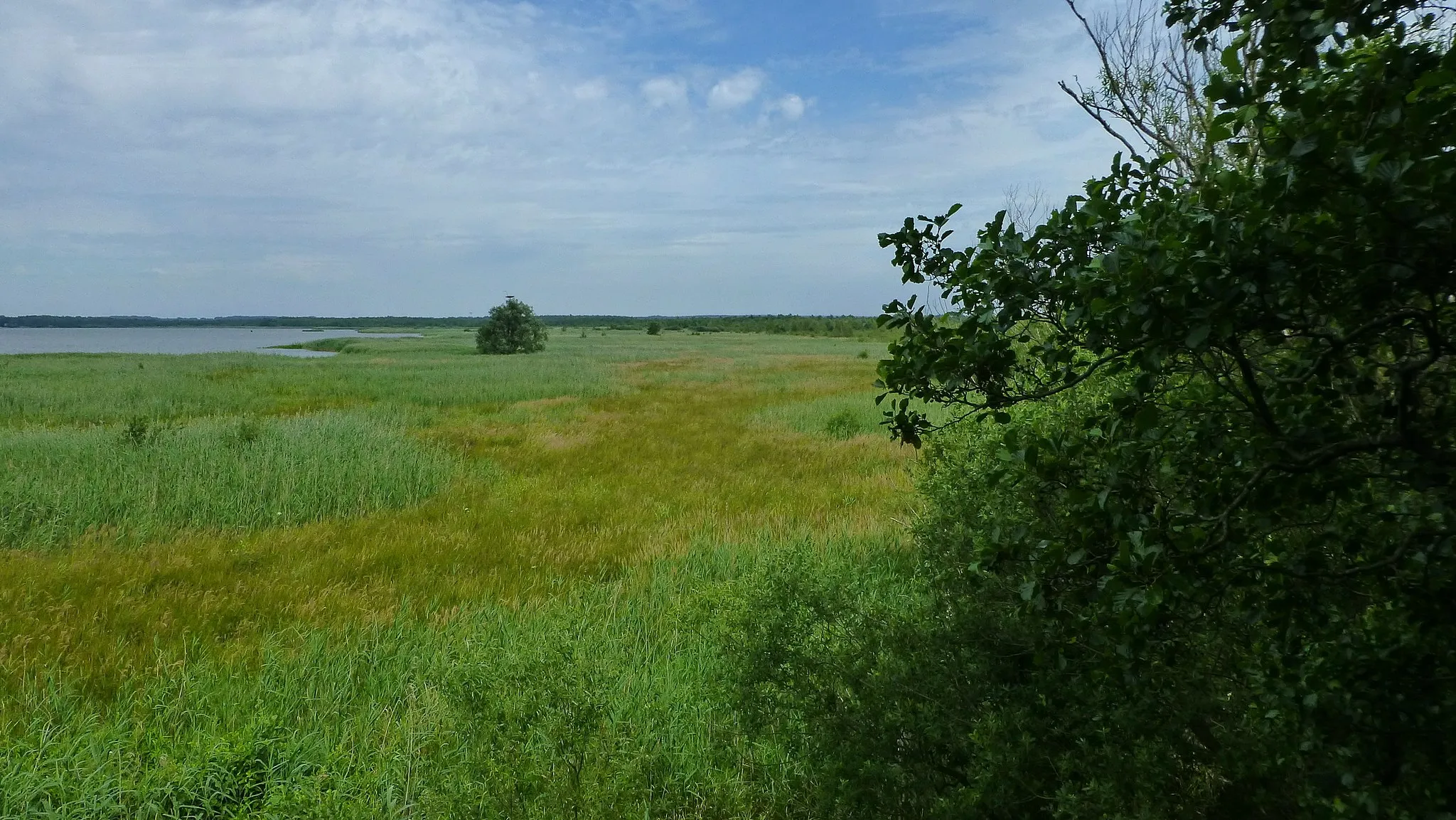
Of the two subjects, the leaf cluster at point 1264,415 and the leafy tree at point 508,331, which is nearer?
the leaf cluster at point 1264,415

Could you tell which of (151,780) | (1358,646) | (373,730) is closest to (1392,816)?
(1358,646)

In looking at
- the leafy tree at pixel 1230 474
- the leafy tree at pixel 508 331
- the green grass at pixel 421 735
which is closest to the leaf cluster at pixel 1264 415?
the leafy tree at pixel 1230 474

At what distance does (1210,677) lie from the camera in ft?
10.4

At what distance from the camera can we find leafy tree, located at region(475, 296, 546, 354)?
51156mm

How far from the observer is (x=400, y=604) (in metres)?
6.71

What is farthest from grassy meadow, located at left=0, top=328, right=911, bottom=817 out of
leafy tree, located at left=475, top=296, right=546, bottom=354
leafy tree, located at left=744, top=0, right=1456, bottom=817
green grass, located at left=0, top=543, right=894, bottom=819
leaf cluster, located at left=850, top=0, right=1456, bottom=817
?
leafy tree, located at left=475, top=296, right=546, bottom=354

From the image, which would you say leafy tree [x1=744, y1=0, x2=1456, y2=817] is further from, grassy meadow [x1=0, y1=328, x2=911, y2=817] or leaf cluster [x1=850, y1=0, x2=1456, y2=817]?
grassy meadow [x1=0, y1=328, x2=911, y2=817]

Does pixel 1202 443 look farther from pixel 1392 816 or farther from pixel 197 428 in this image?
pixel 197 428

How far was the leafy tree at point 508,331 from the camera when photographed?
2014 inches

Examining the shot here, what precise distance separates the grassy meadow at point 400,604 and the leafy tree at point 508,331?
33457mm

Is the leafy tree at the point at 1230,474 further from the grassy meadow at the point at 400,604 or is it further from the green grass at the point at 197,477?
the green grass at the point at 197,477

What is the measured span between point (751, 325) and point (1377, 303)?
496 ft

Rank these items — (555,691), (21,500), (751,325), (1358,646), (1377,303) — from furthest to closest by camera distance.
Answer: (751,325), (21,500), (555,691), (1358,646), (1377,303)

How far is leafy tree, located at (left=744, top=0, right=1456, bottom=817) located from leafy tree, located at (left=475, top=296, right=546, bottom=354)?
50579 mm
